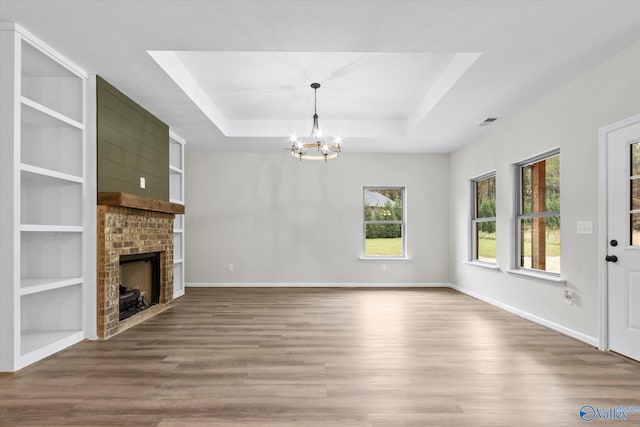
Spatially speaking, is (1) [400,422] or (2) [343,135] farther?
(2) [343,135]

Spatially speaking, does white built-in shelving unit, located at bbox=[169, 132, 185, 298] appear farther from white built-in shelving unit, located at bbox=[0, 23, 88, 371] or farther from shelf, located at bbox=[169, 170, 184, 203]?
white built-in shelving unit, located at bbox=[0, 23, 88, 371]

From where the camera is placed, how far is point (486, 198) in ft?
20.8

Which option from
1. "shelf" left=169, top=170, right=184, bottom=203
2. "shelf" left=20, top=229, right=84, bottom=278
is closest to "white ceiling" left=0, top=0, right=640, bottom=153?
"shelf" left=169, top=170, right=184, bottom=203

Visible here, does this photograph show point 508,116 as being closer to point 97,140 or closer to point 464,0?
point 464,0

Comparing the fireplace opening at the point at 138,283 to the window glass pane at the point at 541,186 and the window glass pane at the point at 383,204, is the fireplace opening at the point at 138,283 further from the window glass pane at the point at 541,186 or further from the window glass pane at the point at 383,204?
the window glass pane at the point at 541,186

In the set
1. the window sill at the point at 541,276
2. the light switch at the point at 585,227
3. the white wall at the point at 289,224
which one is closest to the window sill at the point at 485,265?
the window sill at the point at 541,276

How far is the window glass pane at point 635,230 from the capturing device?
127 inches

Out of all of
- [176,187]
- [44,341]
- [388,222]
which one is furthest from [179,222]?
[388,222]

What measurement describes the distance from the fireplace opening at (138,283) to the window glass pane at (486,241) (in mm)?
4908

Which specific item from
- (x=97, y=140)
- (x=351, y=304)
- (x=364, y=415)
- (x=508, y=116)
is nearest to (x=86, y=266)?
(x=97, y=140)

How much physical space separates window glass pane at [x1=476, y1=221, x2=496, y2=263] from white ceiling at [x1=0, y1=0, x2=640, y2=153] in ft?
5.09

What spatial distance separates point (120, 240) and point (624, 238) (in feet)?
15.5

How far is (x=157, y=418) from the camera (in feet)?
7.36

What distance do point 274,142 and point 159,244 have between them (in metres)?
2.55
